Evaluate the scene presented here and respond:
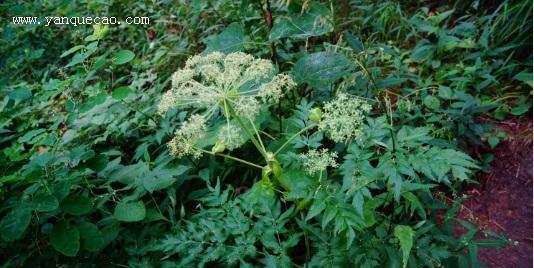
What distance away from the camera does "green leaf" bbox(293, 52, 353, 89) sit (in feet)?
8.00

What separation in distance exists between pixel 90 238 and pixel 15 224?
0.35 meters

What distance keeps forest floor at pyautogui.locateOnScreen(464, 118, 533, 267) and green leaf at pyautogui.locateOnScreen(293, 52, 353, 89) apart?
1.45 m

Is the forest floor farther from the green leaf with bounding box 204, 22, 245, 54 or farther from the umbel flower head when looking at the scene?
the green leaf with bounding box 204, 22, 245, 54

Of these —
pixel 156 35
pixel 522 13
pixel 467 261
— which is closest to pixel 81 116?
pixel 156 35

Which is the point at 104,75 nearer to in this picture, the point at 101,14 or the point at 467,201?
the point at 101,14

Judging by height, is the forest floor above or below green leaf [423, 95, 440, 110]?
below

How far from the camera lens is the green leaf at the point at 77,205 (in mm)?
1993

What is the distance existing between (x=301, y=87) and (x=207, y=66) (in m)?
1.28

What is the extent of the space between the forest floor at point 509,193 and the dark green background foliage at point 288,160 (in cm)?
12

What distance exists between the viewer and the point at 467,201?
2.93 meters

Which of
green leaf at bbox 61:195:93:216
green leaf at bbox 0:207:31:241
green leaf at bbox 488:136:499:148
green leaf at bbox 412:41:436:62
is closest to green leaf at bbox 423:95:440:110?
green leaf at bbox 488:136:499:148

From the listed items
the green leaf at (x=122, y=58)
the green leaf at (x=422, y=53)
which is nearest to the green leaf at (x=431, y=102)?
the green leaf at (x=422, y=53)

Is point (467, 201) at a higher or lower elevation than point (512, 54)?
lower

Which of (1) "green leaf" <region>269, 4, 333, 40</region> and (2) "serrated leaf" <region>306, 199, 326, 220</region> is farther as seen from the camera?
(1) "green leaf" <region>269, 4, 333, 40</region>
